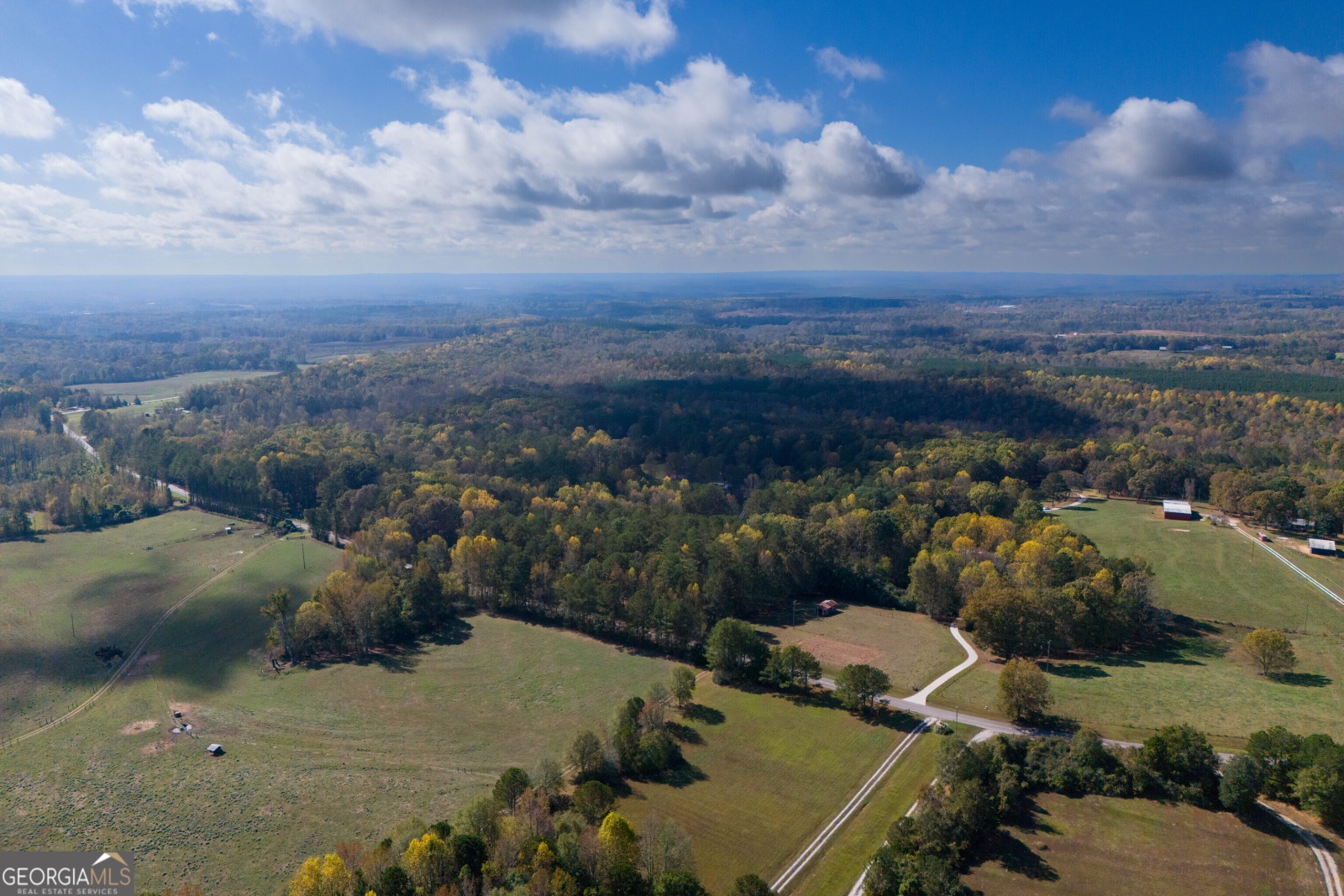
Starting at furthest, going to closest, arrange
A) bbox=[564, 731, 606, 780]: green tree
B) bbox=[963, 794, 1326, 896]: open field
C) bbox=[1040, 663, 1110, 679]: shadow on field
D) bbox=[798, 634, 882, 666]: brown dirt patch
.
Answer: bbox=[798, 634, 882, 666]: brown dirt patch
bbox=[1040, 663, 1110, 679]: shadow on field
bbox=[564, 731, 606, 780]: green tree
bbox=[963, 794, 1326, 896]: open field

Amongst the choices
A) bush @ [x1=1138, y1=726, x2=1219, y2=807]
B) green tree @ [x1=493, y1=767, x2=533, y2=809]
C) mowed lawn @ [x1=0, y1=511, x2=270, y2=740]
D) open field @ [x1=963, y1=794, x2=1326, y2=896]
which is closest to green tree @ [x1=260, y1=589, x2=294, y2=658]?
mowed lawn @ [x1=0, y1=511, x2=270, y2=740]

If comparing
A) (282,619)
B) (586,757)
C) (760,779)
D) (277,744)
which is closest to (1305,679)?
(760,779)

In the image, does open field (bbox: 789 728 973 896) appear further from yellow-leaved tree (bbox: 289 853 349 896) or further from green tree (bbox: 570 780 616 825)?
yellow-leaved tree (bbox: 289 853 349 896)

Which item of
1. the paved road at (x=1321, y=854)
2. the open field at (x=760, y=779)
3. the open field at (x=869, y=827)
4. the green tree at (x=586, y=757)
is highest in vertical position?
the paved road at (x=1321, y=854)

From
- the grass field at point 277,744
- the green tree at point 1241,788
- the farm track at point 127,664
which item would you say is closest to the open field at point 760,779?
the grass field at point 277,744

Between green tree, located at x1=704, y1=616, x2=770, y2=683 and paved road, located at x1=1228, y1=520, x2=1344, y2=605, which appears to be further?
paved road, located at x1=1228, y1=520, x2=1344, y2=605

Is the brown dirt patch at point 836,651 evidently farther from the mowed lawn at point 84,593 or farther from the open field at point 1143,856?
the mowed lawn at point 84,593
